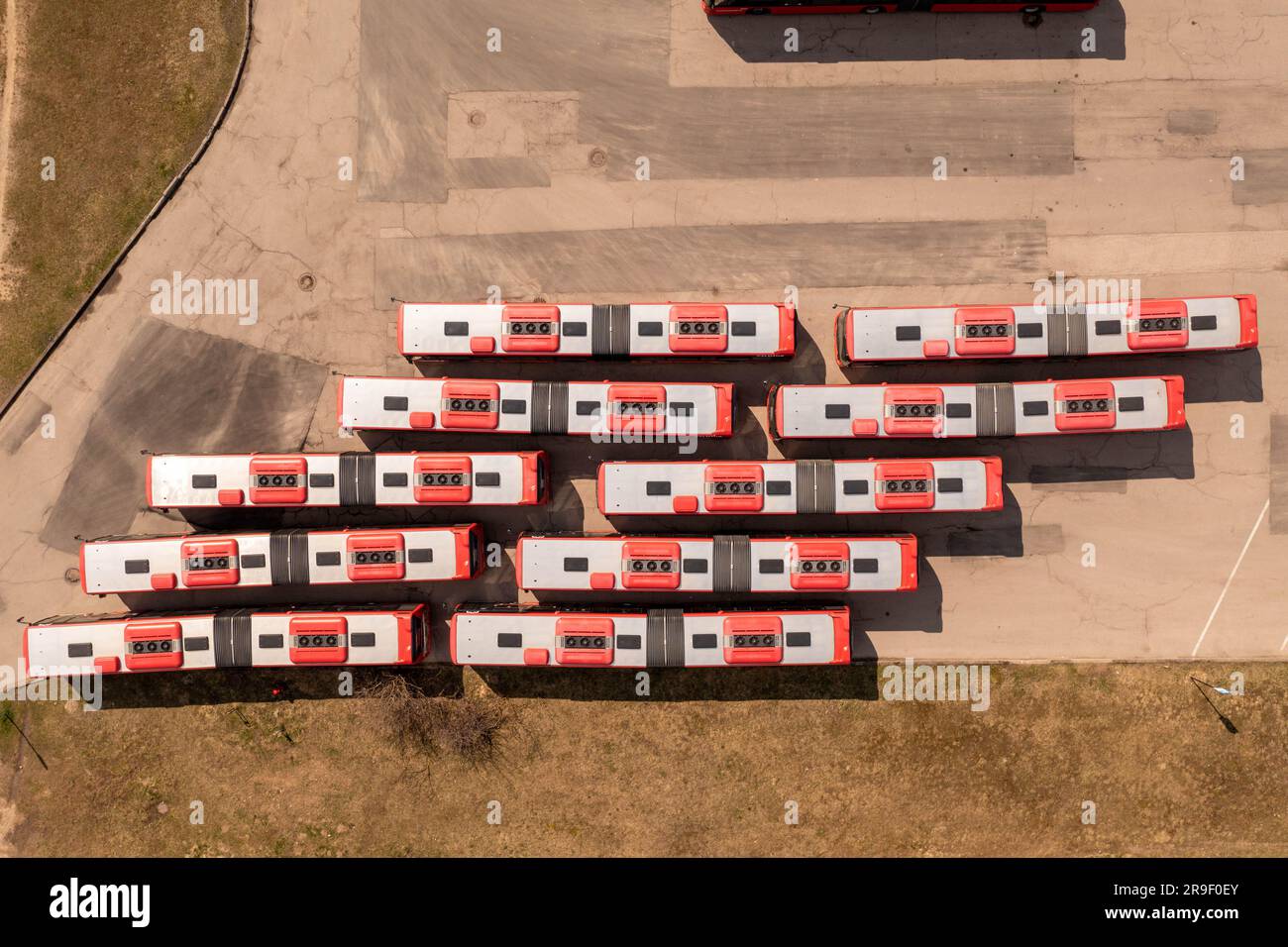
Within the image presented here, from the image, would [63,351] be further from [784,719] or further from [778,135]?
[784,719]

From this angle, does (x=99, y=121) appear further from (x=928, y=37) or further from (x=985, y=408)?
(x=985, y=408)

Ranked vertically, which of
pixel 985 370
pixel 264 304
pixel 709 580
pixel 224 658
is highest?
pixel 264 304

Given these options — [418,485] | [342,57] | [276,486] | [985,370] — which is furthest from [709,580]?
[342,57]

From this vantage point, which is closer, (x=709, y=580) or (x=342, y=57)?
(x=709, y=580)

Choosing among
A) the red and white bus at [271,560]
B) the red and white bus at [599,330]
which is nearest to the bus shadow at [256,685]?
the red and white bus at [271,560]

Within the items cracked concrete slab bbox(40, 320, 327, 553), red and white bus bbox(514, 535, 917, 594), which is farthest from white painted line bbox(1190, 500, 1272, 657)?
cracked concrete slab bbox(40, 320, 327, 553)

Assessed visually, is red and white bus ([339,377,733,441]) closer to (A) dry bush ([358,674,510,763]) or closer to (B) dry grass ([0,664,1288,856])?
(B) dry grass ([0,664,1288,856])
